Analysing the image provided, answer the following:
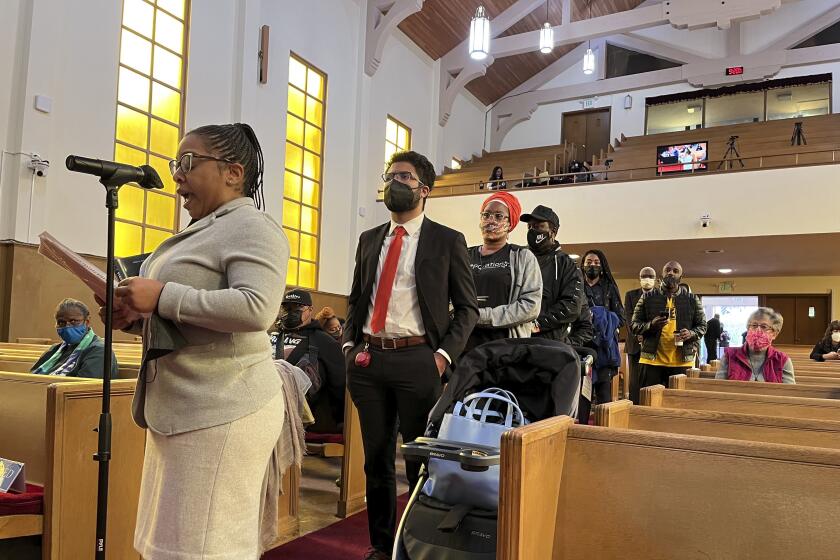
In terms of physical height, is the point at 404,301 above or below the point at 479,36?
below

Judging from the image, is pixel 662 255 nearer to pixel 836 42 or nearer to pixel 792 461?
pixel 836 42

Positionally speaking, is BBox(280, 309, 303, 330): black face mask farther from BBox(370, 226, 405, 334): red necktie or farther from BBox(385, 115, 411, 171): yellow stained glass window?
BBox(385, 115, 411, 171): yellow stained glass window

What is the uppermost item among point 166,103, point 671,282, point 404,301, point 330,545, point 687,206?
point 166,103

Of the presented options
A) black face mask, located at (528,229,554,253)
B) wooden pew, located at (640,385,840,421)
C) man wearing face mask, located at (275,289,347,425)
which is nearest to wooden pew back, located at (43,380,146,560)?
man wearing face mask, located at (275,289,347,425)

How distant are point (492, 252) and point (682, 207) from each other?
7968mm

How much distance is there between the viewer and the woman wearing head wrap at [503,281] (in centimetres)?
253

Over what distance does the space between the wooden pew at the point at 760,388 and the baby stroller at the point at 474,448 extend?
3.38 ft

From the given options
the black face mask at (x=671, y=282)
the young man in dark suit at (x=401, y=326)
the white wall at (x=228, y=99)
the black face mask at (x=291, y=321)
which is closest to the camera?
the young man in dark suit at (x=401, y=326)

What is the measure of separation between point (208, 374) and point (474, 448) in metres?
0.72

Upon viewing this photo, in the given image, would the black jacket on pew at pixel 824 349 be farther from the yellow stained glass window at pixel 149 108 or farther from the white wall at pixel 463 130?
the white wall at pixel 463 130

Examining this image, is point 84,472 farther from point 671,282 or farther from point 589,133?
point 589,133

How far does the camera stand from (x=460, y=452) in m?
1.57

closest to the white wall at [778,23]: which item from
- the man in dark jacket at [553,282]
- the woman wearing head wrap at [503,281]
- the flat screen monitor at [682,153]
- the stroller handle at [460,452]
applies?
the flat screen monitor at [682,153]

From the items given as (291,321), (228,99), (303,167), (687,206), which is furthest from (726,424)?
(303,167)
